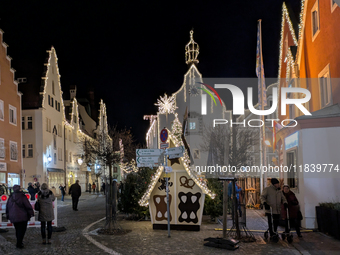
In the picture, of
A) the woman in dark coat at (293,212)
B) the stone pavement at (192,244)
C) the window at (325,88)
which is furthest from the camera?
the window at (325,88)

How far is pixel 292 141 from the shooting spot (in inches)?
579

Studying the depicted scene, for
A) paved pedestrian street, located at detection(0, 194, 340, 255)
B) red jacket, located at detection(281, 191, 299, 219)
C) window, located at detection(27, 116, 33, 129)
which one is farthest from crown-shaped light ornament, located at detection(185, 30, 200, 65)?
red jacket, located at detection(281, 191, 299, 219)

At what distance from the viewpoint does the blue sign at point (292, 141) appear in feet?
46.1

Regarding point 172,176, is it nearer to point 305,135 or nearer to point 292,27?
point 305,135

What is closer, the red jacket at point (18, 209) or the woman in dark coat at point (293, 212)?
the red jacket at point (18, 209)

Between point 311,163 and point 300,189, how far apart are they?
1.04m

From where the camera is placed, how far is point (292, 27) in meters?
21.7

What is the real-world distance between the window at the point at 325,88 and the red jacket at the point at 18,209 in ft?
39.4

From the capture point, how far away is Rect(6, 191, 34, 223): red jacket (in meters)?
10.2

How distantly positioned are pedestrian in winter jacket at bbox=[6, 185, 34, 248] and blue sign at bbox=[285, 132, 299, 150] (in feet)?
29.8

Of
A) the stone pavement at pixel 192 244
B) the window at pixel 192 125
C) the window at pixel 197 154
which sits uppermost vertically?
the window at pixel 192 125

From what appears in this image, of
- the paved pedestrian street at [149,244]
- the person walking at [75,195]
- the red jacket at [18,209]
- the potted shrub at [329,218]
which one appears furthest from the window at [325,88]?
the person walking at [75,195]

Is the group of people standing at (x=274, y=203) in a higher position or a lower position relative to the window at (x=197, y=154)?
lower

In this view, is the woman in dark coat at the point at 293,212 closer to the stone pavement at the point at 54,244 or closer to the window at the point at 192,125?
the stone pavement at the point at 54,244
